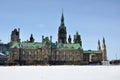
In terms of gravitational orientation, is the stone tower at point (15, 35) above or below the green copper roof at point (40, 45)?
above

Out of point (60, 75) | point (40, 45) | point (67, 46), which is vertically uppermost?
point (40, 45)

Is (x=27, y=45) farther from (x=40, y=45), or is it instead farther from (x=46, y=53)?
(x=46, y=53)

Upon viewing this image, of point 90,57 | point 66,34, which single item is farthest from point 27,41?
point 90,57

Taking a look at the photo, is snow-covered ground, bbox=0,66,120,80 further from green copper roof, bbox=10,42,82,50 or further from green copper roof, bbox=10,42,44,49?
green copper roof, bbox=10,42,44,49

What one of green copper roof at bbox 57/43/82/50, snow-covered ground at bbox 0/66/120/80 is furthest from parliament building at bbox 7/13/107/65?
snow-covered ground at bbox 0/66/120/80

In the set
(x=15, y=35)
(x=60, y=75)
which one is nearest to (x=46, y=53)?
(x=15, y=35)

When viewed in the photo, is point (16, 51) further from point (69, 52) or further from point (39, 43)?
point (69, 52)

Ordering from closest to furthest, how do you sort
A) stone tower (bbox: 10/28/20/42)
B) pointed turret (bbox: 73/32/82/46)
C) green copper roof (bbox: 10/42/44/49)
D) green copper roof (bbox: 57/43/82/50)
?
green copper roof (bbox: 10/42/44/49), green copper roof (bbox: 57/43/82/50), stone tower (bbox: 10/28/20/42), pointed turret (bbox: 73/32/82/46)

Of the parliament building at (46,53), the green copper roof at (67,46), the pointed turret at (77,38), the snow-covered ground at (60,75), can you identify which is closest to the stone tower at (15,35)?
the parliament building at (46,53)

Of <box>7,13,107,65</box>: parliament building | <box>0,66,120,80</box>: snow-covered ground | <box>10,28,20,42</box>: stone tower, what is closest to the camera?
<box>0,66,120,80</box>: snow-covered ground

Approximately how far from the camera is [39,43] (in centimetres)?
16475

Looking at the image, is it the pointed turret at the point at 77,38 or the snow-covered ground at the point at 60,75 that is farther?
the pointed turret at the point at 77,38

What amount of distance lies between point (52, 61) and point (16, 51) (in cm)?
2208

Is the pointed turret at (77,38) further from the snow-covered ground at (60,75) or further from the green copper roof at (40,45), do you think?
the snow-covered ground at (60,75)
